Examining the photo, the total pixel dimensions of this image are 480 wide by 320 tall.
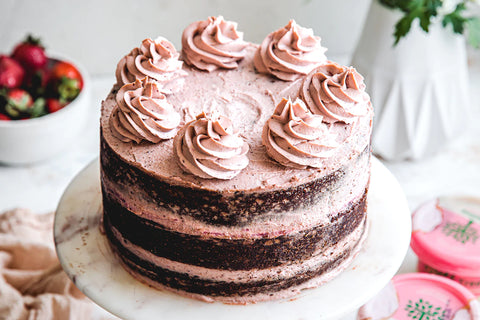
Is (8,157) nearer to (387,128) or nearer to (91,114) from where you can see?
(91,114)

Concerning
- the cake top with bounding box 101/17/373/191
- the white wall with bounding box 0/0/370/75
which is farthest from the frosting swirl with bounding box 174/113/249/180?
the white wall with bounding box 0/0/370/75

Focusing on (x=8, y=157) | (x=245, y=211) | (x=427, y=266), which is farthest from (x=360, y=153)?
(x=8, y=157)

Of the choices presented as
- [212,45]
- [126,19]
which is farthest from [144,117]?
[126,19]

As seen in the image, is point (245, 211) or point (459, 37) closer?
point (245, 211)

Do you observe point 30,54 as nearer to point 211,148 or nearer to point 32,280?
point 32,280

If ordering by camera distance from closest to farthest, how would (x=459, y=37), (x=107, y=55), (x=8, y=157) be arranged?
(x=459, y=37)
(x=8, y=157)
(x=107, y=55)

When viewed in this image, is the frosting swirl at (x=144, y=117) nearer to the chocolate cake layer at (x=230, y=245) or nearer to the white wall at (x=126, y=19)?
the chocolate cake layer at (x=230, y=245)
